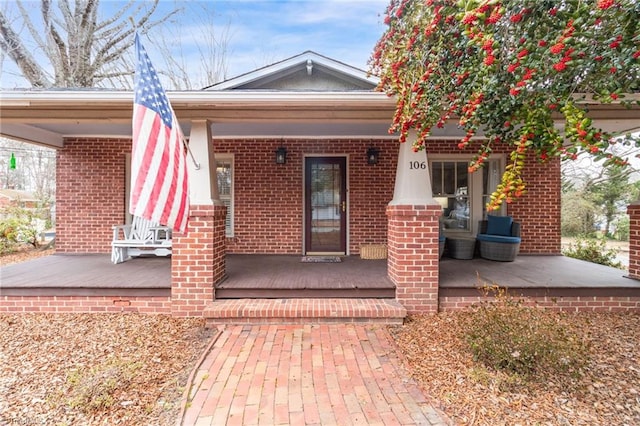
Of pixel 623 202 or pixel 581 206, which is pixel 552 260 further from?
pixel 623 202

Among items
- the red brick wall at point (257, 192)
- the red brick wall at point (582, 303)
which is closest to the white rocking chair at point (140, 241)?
the red brick wall at point (257, 192)

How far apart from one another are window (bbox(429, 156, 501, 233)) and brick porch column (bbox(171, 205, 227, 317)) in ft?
15.3

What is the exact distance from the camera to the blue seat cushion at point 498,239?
212 inches

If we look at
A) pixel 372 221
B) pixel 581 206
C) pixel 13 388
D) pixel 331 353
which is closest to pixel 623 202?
pixel 581 206

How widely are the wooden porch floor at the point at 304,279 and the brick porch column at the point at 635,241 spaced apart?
Result: 18cm

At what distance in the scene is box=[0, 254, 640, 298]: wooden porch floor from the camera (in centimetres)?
378

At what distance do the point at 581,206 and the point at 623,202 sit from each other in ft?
6.71

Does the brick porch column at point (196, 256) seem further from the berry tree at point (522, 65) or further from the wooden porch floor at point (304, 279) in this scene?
the berry tree at point (522, 65)

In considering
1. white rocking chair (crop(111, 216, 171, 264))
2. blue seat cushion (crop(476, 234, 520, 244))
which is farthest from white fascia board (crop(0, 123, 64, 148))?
blue seat cushion (crop(476, 234, 520, 244))

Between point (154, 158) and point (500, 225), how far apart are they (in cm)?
578

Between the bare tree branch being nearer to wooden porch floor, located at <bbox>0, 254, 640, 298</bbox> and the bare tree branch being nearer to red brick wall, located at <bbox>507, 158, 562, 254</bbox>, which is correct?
wooden porch floor, located at <bbox>0, 254, 640, 298</bbox>

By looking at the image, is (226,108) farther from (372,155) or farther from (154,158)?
(372,155)

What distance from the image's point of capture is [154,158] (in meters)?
2.34

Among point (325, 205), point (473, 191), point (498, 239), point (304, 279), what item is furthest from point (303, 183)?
point (498, 239)
